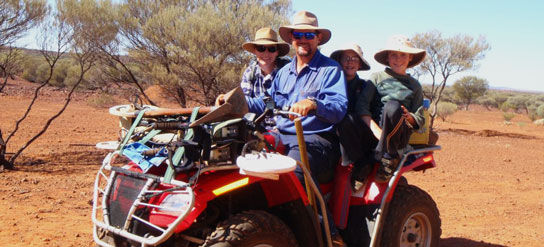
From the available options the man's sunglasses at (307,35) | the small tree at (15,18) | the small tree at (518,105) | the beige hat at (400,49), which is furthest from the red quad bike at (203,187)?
the small tree at (518,105)

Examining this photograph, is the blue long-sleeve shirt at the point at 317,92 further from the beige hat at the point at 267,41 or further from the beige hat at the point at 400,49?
the beige hat at the point at 267,41

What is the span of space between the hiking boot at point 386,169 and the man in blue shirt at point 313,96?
350mm

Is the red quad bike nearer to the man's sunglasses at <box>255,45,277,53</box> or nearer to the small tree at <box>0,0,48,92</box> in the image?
the man's sunglasses at <box>255,45,277,53</box>

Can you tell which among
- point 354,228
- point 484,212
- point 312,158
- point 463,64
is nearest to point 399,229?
point 354,228

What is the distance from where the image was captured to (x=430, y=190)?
892 cm

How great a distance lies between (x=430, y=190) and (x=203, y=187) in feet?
22.2

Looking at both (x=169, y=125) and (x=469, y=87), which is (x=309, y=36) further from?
(x=469, y=87)

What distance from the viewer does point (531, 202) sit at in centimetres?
809

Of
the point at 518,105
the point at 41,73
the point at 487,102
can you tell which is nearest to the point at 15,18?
the point at 41,73

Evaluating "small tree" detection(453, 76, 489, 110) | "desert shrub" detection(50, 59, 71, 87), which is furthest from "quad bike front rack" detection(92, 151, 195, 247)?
"small tree" detection(453, 76, 489, 110)

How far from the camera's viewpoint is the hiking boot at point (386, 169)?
3.87m

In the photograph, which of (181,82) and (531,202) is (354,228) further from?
(181,82)

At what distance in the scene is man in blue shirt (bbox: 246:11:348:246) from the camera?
12.0 ft

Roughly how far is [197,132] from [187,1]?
1152cm
